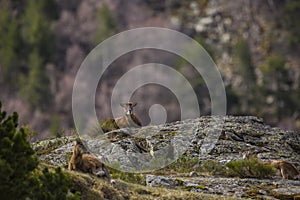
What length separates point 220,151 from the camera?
75.8 feet

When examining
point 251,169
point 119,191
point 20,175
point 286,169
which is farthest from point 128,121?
point 20,175

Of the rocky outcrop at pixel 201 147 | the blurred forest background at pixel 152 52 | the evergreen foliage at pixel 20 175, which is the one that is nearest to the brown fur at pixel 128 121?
the rocky outcrop at pixel 201 147

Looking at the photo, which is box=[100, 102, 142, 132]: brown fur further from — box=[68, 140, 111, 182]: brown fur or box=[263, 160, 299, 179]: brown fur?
box=[68, 140, 111, 182]: brown fur

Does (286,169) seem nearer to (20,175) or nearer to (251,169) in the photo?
(251,169)

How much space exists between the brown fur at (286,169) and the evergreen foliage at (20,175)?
8859mm

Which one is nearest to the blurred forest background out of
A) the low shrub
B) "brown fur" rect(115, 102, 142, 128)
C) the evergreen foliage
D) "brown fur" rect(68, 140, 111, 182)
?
"brown fur" rect(115, 102, 142, 128)

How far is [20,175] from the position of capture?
13281 millimetres

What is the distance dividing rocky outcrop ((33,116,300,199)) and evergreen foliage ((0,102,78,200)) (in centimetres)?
566

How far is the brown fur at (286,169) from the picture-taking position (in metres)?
21.0

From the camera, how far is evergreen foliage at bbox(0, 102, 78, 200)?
42.6ft

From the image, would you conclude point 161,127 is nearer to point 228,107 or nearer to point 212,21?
point 228,107

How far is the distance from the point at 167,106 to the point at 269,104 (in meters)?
12.6

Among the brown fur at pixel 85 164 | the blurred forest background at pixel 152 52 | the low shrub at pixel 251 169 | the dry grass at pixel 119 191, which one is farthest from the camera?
the blurred forest background at pixel 152 52

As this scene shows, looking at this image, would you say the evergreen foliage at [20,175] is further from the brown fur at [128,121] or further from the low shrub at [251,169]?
the brown fur at [128,121]
